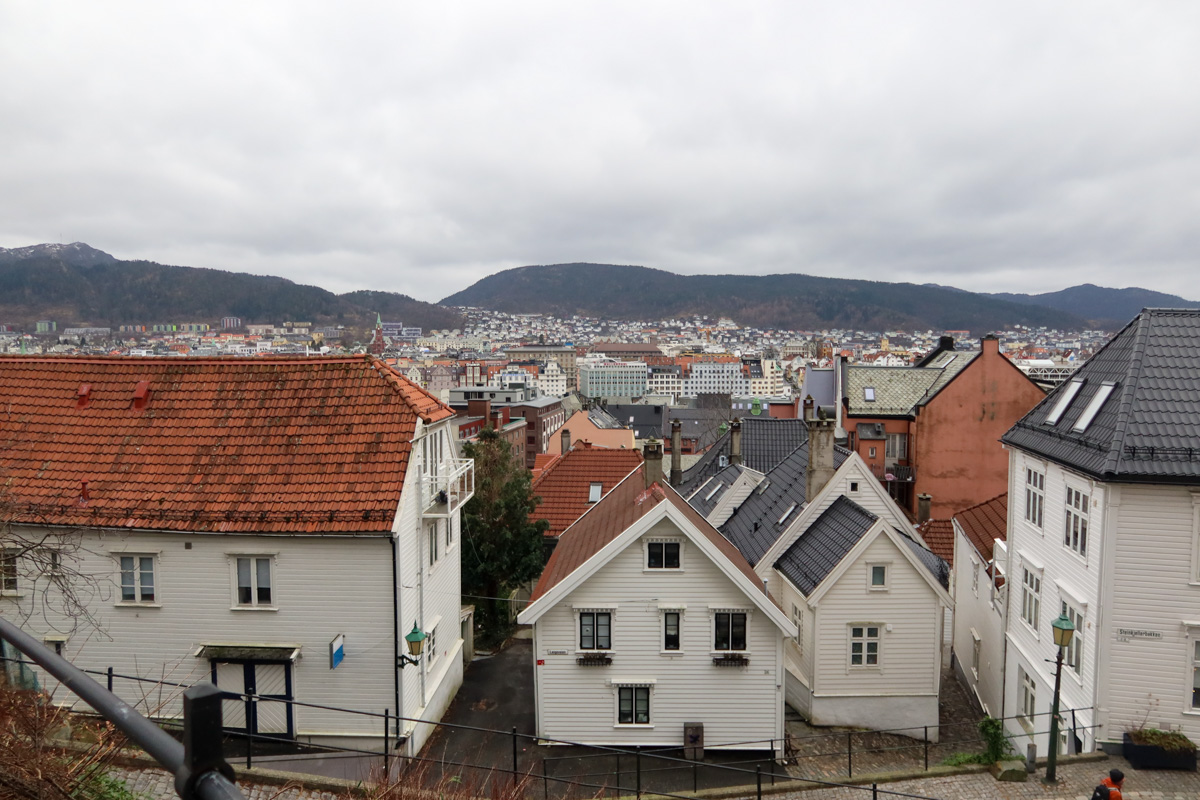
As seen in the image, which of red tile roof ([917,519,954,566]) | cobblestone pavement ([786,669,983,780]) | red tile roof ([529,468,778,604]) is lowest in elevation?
cobblestone pavement ([786,669,983,780])

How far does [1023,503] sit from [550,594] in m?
13.9

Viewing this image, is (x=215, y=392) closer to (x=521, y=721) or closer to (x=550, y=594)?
(x=550, y=594)

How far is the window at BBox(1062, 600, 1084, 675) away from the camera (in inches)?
705

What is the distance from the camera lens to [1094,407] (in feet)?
61.5

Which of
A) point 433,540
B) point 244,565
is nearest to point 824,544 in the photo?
point 433,540

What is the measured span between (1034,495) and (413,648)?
17110 mm

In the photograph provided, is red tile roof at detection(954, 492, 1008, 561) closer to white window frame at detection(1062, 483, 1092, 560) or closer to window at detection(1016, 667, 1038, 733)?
window at detection(1016, 667, 1038, 733)

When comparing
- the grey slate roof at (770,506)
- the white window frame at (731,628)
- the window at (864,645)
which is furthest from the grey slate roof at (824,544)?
the white window frame at (731,628)

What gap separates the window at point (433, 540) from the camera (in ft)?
72.6

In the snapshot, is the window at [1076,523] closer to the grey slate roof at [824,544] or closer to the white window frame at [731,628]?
the grey slate roof at [824,544]

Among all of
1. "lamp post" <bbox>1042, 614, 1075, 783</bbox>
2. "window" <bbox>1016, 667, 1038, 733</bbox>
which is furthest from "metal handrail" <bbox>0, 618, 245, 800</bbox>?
"window" <bbox>1016, 667, 1038, 733</bbox>

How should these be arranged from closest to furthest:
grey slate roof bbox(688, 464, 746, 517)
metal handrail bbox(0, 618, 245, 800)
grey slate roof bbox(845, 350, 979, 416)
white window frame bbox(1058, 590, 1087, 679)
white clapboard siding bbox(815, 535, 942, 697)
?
metal handrail bbox(0, 618, 245, 800), white window frame bbox(1058, 590, 1087, 679), white clapboard siding bbox(815, 535, 942, 697), grey slate roof bbox(688, 464, 746, 517), grey slate roof bbox(845, 350, 979, 416)

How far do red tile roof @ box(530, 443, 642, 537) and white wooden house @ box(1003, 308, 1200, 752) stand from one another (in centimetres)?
2334

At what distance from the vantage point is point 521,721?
2322 cm
